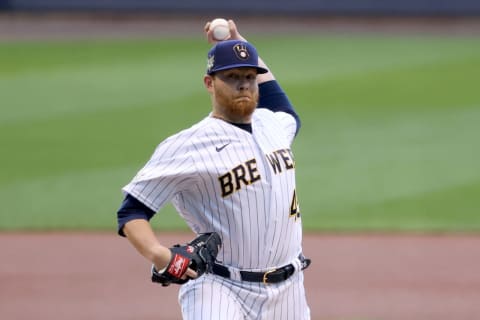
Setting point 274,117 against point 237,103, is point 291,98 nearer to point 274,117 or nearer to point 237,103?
point 274,117

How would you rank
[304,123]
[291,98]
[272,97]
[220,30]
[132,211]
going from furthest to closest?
[291,98], [304,123], [272,97], [220,30], [132,211]

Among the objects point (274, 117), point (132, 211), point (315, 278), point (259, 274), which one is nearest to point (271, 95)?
point (274, 117)

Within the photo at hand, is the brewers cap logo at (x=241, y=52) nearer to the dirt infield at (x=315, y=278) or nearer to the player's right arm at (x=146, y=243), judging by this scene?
the player's right arm at (x=146, y=243)

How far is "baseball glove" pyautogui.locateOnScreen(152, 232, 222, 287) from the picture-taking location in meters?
4.43

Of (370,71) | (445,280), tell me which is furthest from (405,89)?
(445,280)

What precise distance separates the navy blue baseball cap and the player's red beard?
12cm

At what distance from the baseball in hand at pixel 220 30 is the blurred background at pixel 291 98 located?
561 cm

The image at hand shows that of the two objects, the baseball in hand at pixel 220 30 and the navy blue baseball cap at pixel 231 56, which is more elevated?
the baseball in hand at pixel 220 30

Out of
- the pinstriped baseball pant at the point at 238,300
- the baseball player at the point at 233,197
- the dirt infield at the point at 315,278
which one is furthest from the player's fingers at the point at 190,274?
the dirt infield at the point at 315,278

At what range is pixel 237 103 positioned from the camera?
475 cm

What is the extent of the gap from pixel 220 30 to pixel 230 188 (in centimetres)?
85

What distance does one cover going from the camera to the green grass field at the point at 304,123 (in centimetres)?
1141

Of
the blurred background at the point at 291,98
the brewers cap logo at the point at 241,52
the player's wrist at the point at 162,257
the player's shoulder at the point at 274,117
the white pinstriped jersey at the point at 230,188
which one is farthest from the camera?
the blurred background at the point at 291,98

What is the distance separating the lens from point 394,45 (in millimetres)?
21328
